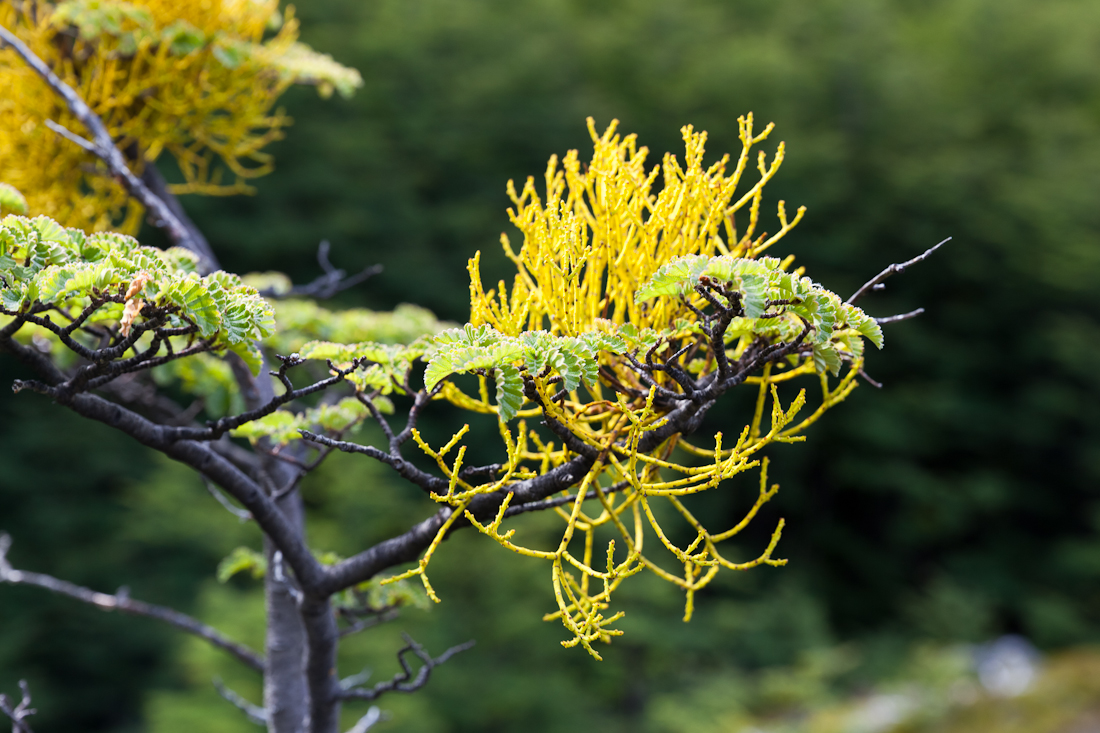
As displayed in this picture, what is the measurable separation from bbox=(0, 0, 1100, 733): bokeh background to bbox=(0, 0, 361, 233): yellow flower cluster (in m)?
6.27

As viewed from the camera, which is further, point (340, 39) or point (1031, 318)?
point (1031, 318)

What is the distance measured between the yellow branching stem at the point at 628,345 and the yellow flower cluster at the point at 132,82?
1.14 m

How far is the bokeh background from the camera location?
371 inches

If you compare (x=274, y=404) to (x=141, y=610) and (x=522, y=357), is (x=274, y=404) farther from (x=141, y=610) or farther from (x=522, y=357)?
(x=141, y=610)

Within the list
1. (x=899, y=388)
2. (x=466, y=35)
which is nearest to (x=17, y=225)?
(x=466, y=35)

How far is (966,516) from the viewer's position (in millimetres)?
14398

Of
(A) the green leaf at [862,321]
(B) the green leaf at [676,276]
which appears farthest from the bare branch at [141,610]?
(A) the green leaf at [862,321]

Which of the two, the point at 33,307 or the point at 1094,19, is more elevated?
the point at 1094,19

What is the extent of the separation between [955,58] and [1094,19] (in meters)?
2.68

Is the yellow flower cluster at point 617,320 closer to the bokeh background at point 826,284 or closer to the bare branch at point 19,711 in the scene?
the bare branch at point 19,711

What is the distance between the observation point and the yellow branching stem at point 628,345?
1.00 meters

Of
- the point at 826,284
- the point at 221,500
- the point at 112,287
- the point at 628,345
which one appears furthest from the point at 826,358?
the point at 826,284

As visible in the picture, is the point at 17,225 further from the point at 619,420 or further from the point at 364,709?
the point at 364,709

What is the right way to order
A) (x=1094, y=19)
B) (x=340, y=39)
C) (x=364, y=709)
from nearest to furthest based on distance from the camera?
(x=364, y=709) → (x=340, y=39) → (x=1094, y=19)
